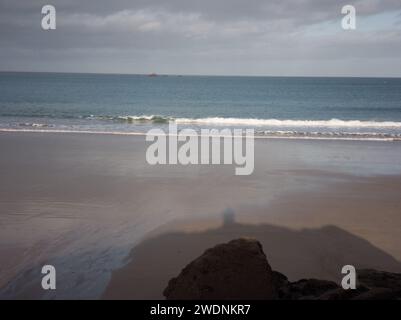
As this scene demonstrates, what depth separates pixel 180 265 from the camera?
18.1 ft

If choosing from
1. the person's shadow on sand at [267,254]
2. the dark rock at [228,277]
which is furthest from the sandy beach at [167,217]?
the dark rock at [228,277]

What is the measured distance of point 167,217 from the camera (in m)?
7.40

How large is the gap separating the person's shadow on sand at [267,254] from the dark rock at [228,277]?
1248mm

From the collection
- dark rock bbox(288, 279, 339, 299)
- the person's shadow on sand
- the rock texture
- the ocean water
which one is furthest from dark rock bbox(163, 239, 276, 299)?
the ocean water

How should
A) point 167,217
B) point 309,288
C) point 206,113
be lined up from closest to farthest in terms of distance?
point 309,288 < point 167,217 < point 206,113

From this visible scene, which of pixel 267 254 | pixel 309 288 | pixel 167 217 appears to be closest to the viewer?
pixel 309 288

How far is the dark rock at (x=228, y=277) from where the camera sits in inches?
136

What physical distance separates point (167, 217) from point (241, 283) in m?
4.02

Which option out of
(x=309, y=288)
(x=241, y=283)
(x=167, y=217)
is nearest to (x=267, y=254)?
(x=309, y=288)

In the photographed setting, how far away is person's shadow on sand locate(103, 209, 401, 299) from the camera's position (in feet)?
16.5

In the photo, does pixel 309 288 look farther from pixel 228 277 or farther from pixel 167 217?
pixel 167 217

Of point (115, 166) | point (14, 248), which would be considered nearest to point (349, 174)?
point (115, 166)
